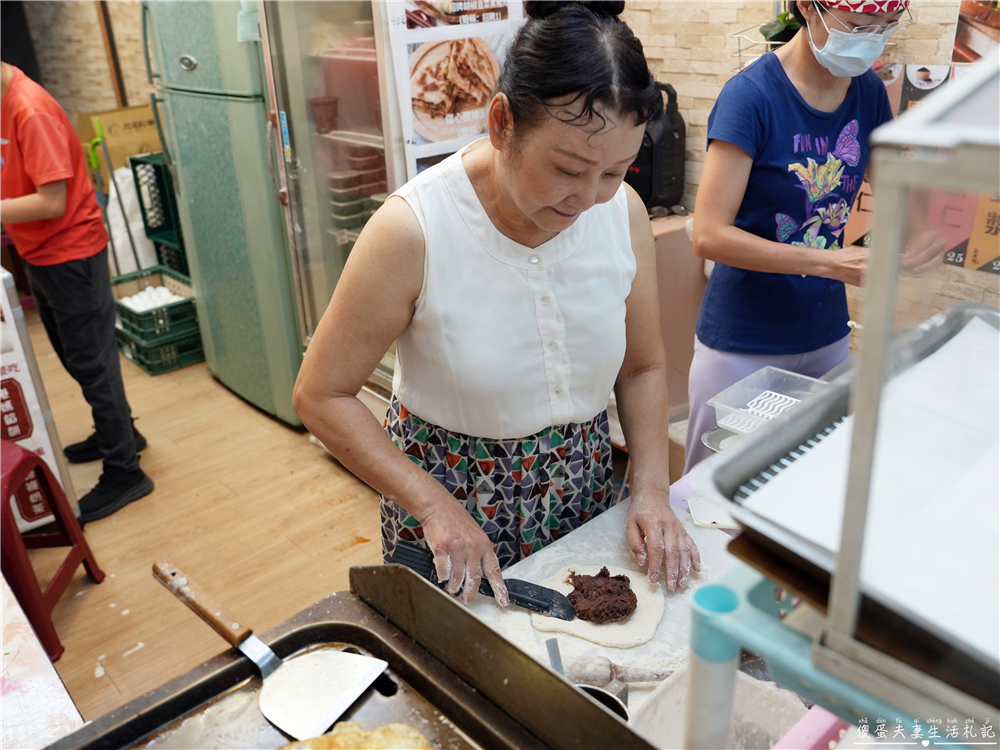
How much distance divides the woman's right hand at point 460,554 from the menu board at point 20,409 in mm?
2191

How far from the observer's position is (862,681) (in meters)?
0.54

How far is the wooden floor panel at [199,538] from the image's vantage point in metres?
2.72

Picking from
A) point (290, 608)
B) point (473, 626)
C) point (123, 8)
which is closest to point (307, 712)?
point (473, 626)

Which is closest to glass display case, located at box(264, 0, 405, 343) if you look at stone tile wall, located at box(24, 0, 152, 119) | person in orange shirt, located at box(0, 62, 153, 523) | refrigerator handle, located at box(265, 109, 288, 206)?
refrigerator handle, located at box(265, 109, 288, 206)

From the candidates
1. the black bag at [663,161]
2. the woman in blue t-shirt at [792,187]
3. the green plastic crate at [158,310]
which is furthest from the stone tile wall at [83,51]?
the woman in blue t-shirt at [792,187]

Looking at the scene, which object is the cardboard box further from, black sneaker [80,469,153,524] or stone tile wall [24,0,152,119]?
black sneaker [80,469,153,524]

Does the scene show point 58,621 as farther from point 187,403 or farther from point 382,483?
point 382,483

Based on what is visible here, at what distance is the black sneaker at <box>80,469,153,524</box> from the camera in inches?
137

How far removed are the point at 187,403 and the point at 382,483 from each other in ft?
11.2

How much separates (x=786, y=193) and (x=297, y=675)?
154 centimetres

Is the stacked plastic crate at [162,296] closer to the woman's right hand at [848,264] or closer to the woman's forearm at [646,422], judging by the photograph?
the woman's forearm at [646,422]

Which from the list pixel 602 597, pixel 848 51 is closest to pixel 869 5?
pixel 848 51

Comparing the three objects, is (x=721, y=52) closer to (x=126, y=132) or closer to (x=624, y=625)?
(x=624, y=625)

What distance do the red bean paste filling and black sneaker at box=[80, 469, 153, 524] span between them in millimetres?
2794
